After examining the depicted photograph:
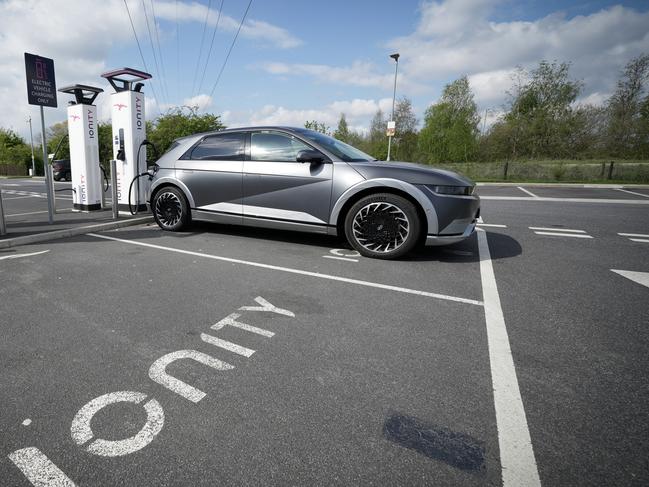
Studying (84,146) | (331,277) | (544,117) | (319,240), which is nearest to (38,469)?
(331,277)

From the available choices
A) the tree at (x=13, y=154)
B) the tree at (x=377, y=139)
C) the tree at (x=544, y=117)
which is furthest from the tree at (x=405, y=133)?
the tree at (x=13, y=154)

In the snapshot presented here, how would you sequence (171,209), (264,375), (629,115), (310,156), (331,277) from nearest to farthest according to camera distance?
(264,375), (331,277), (310,156), (171,209), (629,115)

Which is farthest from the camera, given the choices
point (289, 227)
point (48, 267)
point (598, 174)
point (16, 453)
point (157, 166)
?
point (598, 174)

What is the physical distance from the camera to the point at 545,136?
30.1 metres

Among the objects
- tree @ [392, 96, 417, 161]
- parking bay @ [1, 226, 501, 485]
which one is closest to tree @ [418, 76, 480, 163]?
tree @ [392, 96, 417, 161]

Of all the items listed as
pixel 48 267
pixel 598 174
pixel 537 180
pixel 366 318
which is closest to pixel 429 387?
pixel 366 318

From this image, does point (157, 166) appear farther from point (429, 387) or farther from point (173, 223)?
point (429, 387)

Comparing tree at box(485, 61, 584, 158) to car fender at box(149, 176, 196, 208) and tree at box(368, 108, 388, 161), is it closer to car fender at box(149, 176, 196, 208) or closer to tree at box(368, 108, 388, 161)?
tree at box(368, 108, 388, 161)

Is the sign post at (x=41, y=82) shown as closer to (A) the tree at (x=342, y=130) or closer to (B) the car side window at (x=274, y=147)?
(B) the car side window at (x=274, y=147)

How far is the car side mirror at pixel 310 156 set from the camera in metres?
4.40

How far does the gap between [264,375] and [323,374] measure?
334 millimetres

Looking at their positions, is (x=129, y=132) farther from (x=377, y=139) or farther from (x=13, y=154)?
(x=13, y=154)

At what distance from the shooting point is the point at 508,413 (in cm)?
170

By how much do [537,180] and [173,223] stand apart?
2189 cm
